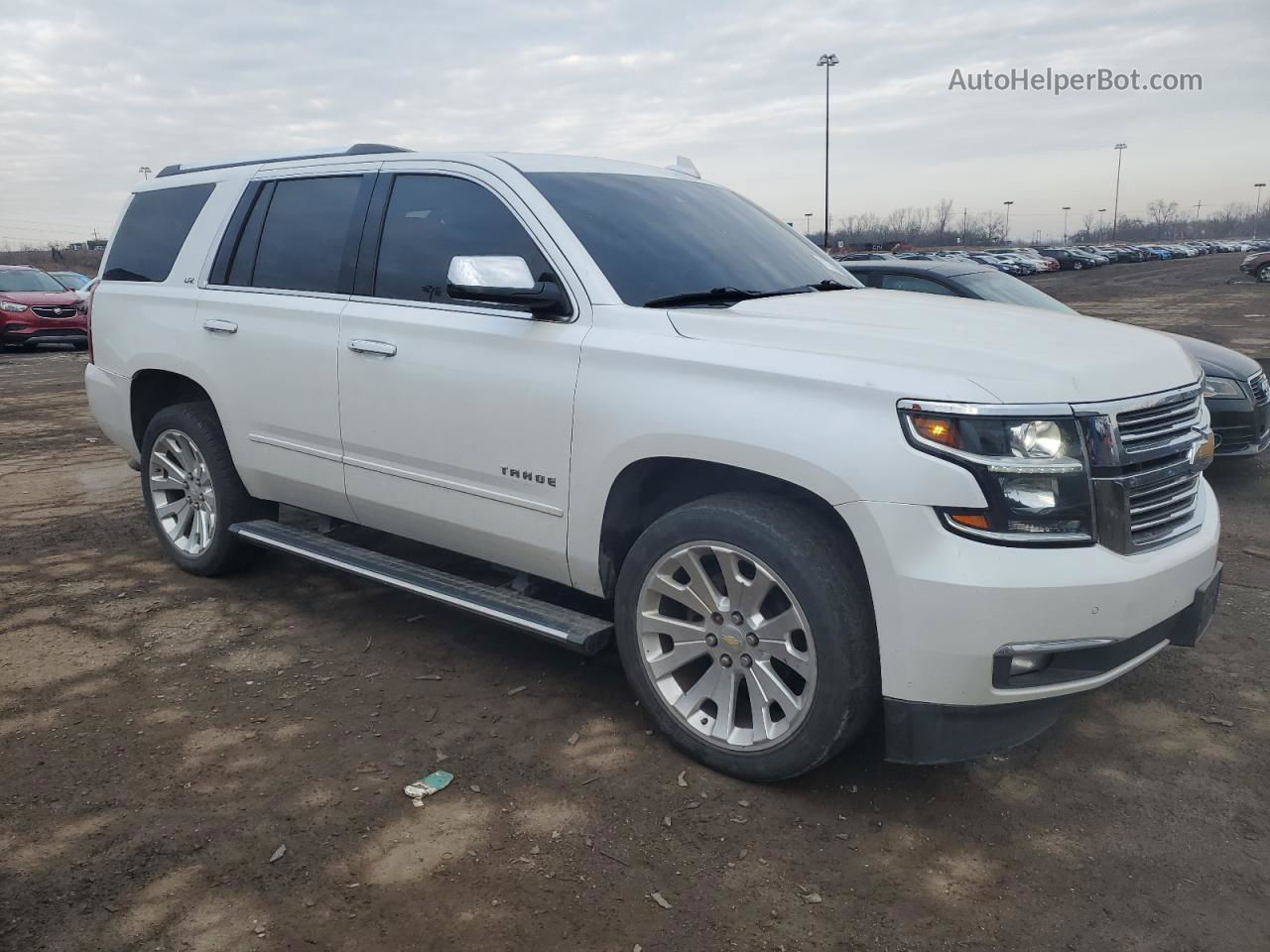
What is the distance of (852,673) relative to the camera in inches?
116

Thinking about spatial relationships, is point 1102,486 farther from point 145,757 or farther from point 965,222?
point 965,222

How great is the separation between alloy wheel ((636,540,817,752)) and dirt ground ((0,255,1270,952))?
23cm

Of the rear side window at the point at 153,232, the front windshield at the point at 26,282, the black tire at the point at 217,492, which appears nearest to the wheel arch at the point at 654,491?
the black tire at the point at 217,492

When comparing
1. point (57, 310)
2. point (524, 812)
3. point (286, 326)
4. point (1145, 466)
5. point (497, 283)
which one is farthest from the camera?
point (57, 310)

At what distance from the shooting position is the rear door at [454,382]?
3.60 metres

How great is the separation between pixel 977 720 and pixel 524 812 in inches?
54.7

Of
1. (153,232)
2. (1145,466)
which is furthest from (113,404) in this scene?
(1145,466)

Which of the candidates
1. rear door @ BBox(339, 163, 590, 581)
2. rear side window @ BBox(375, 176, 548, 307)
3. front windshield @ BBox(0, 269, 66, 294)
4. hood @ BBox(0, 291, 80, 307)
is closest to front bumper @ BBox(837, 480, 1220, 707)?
rear door @ BBox(339, 163, 590, 581)

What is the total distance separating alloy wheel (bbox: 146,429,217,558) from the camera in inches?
201

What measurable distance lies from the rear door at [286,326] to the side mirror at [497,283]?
102 centimetres

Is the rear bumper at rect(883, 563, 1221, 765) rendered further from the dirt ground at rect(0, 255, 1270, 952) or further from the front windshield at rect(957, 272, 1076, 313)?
the front windshield at rect(957, 272, 1076, 313)

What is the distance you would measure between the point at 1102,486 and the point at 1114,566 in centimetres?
23

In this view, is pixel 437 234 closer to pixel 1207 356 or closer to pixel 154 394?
pixel 154 394

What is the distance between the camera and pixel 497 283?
11.2ft
